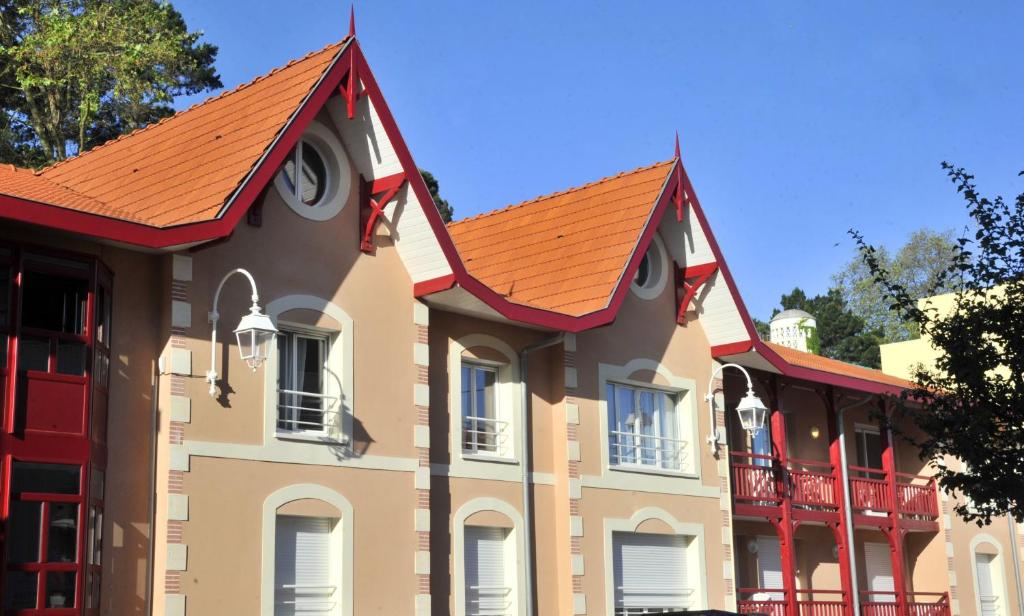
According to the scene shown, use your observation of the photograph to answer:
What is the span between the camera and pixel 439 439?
786 inches

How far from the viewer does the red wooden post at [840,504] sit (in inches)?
1059

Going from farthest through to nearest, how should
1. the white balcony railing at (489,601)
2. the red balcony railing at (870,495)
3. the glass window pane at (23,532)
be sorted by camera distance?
the red balcony railing at (870,495) → the white balcony railing at (489,601) → the glass window pane at (23,532)

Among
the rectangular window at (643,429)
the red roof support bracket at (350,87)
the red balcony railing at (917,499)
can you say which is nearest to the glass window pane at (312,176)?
the red roof support bracket at (350,87)

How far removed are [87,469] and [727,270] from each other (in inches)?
517

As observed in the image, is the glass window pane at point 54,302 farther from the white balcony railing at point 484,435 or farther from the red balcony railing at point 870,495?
the red balcony railing at point 870,495

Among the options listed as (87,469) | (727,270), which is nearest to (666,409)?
(727,270)

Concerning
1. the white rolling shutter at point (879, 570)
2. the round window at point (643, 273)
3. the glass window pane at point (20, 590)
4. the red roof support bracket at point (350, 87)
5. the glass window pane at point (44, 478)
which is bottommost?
the glass window pane at point (20, 590)

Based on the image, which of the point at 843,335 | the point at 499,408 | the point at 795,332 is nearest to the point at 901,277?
the point at 843,335

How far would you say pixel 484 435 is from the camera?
21172 mm

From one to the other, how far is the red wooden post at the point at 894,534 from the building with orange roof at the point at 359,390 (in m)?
1.13

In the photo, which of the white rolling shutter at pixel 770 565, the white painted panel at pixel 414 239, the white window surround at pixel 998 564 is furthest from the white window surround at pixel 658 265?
the white window surround at pixel 998 564

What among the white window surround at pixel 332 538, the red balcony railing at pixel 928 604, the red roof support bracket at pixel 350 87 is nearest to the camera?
the white window surround at pixel 332 538

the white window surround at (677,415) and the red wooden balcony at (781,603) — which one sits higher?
the white window surround at (677,415)

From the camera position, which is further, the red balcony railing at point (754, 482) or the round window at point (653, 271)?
the red balcony railing at point (754, 482)
